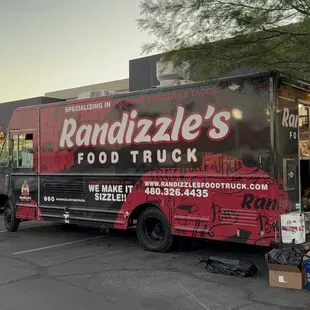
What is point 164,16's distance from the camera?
22.2 feet

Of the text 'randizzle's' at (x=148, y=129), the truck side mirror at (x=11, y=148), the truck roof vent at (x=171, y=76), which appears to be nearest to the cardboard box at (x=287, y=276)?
the text 'randizzle's' at (x=148, y=129)

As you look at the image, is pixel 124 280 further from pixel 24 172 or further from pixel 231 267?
pixel 24 172

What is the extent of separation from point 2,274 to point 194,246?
11.9ft

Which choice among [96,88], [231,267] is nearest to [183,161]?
[231,267]

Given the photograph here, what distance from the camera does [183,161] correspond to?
304 inches

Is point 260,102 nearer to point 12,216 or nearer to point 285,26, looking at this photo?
point 285,26

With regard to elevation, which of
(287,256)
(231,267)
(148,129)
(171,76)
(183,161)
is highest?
(171,76)

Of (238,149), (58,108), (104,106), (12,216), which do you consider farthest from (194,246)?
(12,216)

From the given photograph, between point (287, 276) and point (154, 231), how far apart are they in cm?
312

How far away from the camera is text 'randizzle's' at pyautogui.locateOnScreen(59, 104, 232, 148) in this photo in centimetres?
732

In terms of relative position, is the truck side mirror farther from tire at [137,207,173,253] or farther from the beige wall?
the beige wall

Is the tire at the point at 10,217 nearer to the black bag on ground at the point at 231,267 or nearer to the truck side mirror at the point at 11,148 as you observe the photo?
the truck side mirror at the point at 11,148

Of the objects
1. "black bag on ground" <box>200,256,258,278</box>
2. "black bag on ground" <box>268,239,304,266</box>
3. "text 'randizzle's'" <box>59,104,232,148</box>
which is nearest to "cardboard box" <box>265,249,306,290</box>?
"black bag on ground" <box>268,239,304,266</box>

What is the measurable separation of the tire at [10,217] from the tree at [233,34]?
19.8 ft
